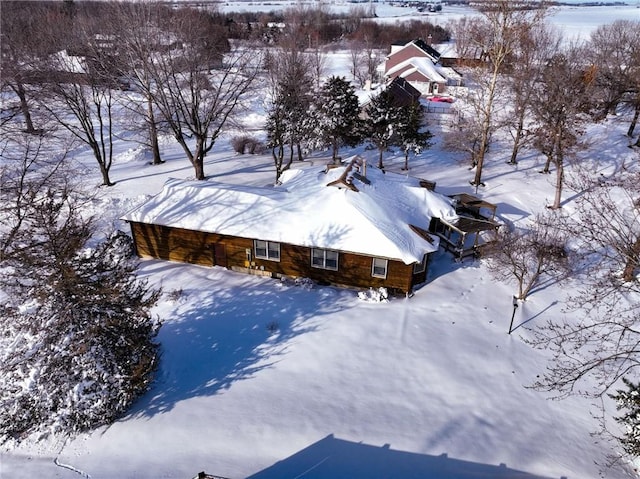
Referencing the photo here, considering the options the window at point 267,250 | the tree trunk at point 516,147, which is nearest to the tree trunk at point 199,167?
the window at point 267,250

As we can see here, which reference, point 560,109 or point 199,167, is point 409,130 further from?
point 199,167

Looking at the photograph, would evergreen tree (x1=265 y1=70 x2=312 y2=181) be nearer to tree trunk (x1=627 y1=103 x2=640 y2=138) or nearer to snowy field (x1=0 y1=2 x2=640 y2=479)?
snowy field (x1=0 y1=2 x2=640 y2=479)

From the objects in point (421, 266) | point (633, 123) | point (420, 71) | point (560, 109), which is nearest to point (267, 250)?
point (421, 266)

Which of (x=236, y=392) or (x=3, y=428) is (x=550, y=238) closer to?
(x=236, y=392)

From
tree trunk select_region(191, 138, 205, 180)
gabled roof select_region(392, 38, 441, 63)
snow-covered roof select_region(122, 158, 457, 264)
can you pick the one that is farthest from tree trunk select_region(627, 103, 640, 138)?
tree trunk select_region(191, 138, 205, 180)

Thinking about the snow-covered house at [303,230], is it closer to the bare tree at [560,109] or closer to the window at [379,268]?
the window at [379,268]

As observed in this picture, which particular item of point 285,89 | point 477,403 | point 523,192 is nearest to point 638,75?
point 523,192
